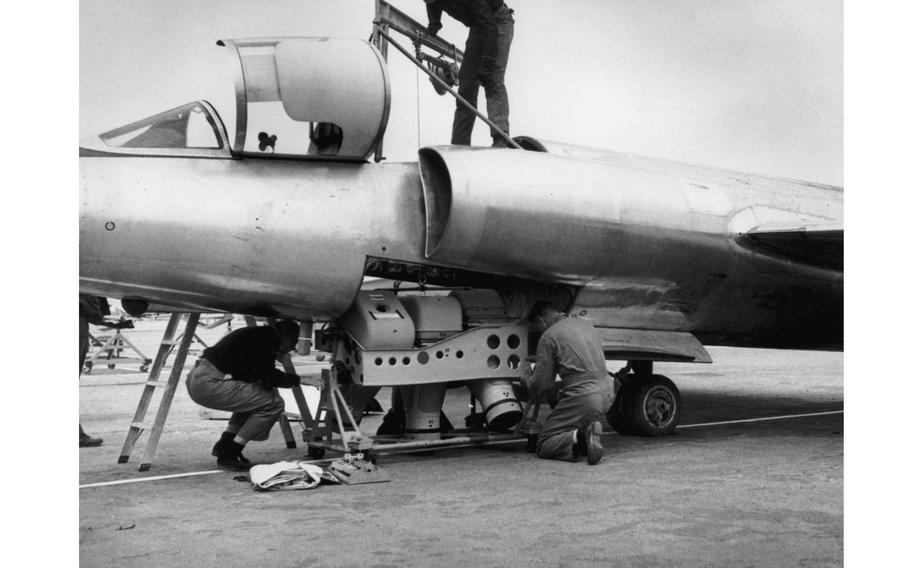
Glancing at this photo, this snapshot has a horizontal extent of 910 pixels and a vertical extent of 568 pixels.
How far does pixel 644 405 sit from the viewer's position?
8.16 metres

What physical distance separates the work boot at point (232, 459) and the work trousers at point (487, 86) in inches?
123

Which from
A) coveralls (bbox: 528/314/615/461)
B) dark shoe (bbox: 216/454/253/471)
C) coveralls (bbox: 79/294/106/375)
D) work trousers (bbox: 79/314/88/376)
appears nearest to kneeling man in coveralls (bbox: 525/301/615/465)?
coveralls (bbox: 528/314/615/461)

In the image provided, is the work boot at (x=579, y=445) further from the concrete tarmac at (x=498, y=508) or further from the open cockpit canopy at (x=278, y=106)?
the open cockpit canopy at (x=278, y=106)

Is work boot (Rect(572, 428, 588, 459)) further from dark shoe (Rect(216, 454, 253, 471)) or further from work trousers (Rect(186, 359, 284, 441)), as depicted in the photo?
dark shoe (Rect(216, 454, 253, 471))

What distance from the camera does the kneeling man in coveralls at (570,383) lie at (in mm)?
7004

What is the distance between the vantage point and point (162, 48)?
5137 mm

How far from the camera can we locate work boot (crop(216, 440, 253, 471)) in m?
6.71

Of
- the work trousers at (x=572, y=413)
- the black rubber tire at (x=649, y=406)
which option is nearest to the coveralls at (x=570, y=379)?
the work trousers at (x=572, y=413)

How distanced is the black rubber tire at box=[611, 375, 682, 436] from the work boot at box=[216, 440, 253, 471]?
346 cm

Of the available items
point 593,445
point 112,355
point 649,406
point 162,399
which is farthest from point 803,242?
point 112,355

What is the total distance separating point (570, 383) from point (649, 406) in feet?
4.72

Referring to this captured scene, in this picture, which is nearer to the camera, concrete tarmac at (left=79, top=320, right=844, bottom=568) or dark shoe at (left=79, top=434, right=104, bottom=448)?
concrete tarmac at (left=79, top=320, right=844, bottom=568)
